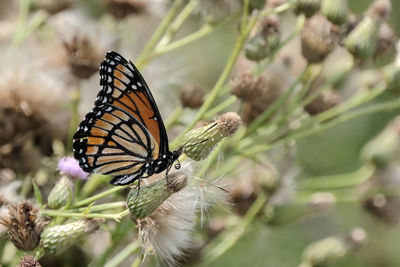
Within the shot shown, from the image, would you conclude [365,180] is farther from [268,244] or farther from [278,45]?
[278,45]

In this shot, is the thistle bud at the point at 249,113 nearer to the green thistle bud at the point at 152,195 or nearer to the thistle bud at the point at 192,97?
the thistle bud at the point at 192,97

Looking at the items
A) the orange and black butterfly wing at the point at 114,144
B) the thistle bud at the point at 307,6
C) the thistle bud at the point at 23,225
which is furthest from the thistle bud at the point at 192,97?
the thistle bud at the point at 23,225

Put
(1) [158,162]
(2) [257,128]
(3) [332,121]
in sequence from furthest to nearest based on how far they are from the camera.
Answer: (3) [332,121], (2) [257,128], (1) [158,162]

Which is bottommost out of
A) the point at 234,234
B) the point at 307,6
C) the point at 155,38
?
the point at 234,234

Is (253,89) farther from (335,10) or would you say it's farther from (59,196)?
(59,196)

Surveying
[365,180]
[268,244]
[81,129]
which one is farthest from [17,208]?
[365,180]

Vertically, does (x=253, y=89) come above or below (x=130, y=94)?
below

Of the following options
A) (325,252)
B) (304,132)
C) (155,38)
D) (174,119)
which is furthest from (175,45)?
(325,252)

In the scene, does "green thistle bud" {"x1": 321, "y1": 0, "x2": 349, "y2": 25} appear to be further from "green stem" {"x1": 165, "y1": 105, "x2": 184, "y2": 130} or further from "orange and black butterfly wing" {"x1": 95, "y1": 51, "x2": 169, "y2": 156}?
"orange and black butterfly wing" {"x1": 95, "y1": 51, "x2": 169, "y2": 156}
